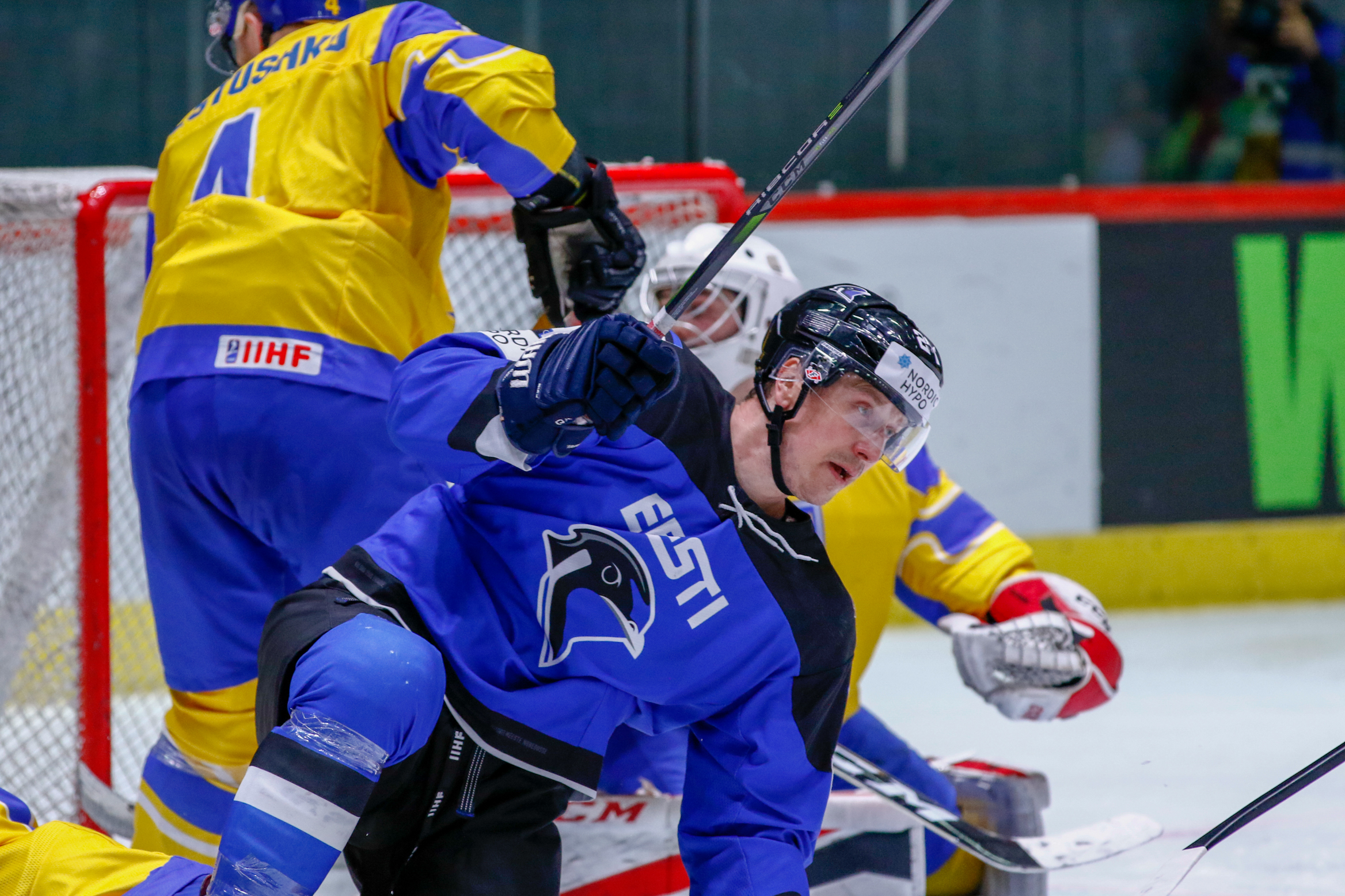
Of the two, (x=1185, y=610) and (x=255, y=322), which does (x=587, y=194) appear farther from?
(x=1185, y=610)

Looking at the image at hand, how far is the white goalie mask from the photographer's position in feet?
7.61

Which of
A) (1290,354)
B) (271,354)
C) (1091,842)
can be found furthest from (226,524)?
(1290,354)

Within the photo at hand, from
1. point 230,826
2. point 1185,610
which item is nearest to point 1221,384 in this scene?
point 1185,610

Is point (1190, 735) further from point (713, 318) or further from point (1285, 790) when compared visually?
point (713, 318)

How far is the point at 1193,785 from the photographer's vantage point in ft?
9.55

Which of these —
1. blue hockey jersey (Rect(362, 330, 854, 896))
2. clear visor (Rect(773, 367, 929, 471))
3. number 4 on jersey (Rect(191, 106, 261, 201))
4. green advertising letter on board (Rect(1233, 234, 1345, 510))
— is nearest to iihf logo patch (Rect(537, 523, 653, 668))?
blue hockey jersey (Rect(362, 330, 854, 896))

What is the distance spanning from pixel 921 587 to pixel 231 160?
3.93ft

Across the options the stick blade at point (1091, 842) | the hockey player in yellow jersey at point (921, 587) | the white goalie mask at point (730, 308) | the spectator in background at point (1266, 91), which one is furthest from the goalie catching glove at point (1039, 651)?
the spectator in background at point (1266, 91)

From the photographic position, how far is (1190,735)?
128 inches

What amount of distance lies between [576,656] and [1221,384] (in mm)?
3346

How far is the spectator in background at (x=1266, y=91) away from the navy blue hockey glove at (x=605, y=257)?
3.20 metres

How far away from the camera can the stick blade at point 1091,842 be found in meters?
2.09

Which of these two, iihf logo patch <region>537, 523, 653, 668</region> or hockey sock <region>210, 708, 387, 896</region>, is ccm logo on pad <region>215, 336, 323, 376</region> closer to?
iihf logo patch <region>537, 523, 653, 668</region>

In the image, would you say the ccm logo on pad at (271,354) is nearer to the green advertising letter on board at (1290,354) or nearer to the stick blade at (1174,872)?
the stick blade at (1174,872)
